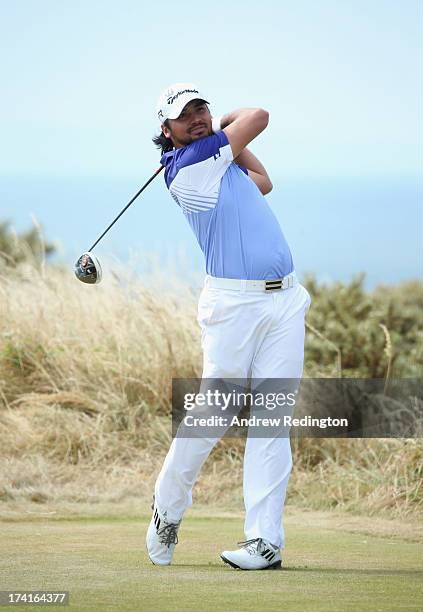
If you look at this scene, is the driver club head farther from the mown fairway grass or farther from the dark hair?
the mown fairway grass

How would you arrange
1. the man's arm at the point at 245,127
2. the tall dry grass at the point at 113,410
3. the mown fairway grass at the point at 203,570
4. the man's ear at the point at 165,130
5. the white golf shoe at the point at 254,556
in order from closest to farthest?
the mown fairway grass at the point at 203,570
the white golf shoe at the point at 254,556
the man's arm at the point at 245,127
the man's ear at the point at 165,130
the tall dry grass at the point at 113,410

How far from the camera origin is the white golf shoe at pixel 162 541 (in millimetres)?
5512

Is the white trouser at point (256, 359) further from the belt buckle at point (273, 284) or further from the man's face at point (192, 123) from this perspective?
the man's face at point (192, 123)

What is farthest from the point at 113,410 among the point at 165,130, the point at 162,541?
the point at 165,130

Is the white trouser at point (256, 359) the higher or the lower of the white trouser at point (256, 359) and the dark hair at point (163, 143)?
the lower

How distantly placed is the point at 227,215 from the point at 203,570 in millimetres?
1584

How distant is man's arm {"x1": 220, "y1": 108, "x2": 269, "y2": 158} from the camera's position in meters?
5.42

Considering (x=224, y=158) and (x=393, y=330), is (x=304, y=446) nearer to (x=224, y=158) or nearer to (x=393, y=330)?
(x=224, y=158)

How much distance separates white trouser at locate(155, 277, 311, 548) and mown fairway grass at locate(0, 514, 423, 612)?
33 centimetres

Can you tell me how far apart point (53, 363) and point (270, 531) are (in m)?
4.58

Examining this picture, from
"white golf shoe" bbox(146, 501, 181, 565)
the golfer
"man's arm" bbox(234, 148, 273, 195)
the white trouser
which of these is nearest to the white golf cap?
the golfer

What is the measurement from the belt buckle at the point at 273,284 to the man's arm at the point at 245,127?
0.60m

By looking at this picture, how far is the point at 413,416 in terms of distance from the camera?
26.9ft

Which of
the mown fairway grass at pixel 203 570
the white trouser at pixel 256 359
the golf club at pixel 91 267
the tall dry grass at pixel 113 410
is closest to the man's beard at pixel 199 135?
the golf club at pixel 91 267
